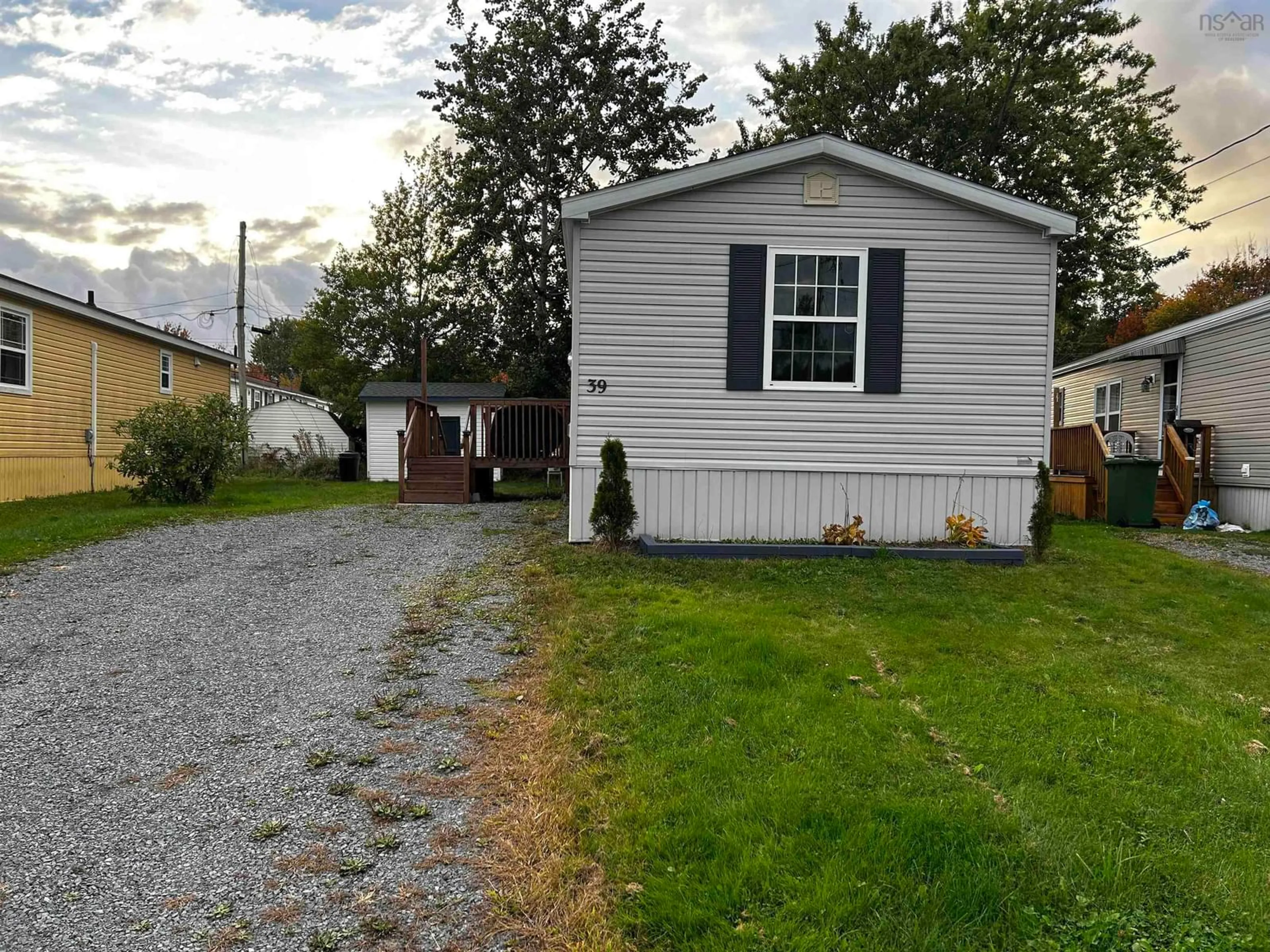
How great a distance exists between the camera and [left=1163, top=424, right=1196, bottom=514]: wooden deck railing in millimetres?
11500

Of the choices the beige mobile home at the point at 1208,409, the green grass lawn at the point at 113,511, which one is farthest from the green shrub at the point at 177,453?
the beige mobile home at the point at 1208,409

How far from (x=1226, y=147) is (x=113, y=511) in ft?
73.6

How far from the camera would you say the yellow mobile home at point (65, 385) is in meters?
11.7

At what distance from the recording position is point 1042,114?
18.1 meters

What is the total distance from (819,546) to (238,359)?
18.2m

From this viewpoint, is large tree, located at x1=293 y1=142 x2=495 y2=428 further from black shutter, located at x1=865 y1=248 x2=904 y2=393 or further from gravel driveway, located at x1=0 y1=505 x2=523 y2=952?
gravel driveway, located at x1=0 y1=505 x2=523 y2=952

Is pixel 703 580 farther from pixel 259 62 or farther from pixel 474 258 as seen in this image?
pixel 474 258

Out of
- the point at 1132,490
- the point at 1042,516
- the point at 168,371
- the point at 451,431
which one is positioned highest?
the point at 168,371

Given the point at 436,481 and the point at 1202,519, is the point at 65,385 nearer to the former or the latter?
the point at 436,481

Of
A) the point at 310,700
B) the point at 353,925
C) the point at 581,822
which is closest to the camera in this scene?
the point at 353,925

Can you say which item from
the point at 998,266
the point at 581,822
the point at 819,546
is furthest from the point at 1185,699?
the point at 998,266

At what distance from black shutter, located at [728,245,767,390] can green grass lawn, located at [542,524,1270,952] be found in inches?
118

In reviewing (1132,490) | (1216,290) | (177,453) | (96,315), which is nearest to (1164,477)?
(1132,490)

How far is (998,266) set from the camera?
7723 mm
